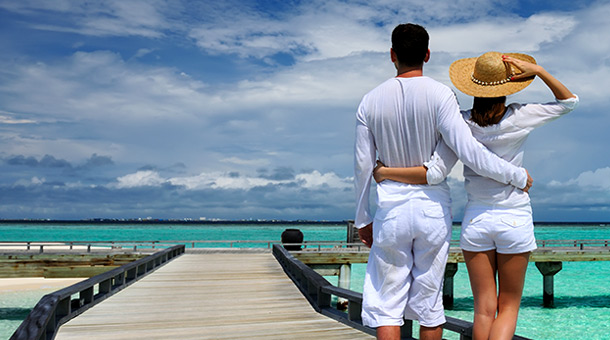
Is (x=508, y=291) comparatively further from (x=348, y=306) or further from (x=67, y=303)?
(x=67, y=303)

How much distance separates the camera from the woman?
123 inches

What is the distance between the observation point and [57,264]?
2295cm

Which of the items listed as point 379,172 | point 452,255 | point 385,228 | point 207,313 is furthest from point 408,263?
point 452,255

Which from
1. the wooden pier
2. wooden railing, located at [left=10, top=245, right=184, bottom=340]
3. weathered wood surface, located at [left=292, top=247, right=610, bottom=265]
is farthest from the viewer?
weathered wood surface, located at [left=292, top=247, right=610, bottom=265]

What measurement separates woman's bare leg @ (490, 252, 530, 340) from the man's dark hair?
1310 mm

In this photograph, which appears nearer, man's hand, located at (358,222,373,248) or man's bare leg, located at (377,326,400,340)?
man's bare leg, located at (377,326,400,340)

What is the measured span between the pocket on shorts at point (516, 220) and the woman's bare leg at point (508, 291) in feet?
0.63

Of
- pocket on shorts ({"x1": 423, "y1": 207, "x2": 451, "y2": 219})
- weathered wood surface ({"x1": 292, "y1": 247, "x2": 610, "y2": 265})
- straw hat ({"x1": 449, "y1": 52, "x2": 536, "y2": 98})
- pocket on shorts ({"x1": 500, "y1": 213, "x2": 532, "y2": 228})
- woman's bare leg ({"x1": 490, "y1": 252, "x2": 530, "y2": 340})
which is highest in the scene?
straw hat ({"x1": 449, "y1": 52, "x2": 536, "y2": 98})

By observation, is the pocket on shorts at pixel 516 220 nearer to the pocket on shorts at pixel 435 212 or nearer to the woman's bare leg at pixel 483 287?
the woman's bare leg at pixel 483 287

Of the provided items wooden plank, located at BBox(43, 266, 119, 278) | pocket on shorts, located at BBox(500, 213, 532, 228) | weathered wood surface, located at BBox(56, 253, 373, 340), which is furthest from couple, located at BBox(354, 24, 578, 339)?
wooden plank, located at BBox(43, 266, 119, 278)

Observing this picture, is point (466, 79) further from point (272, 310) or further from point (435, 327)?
point (272, 310)

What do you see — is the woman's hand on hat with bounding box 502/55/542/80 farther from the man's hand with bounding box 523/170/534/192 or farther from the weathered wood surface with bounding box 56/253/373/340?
the weathered wood surface with bounding box 56/253/373/340

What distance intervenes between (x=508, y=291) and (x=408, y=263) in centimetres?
61

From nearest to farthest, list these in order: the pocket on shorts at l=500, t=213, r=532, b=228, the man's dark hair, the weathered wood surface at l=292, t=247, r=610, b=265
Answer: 1. the pocket on shorts at l=500, t=213, r=532, b=228
2. the man's dark hair
3. the weathered wood surface at l=292, t=247, r=610, b=265
